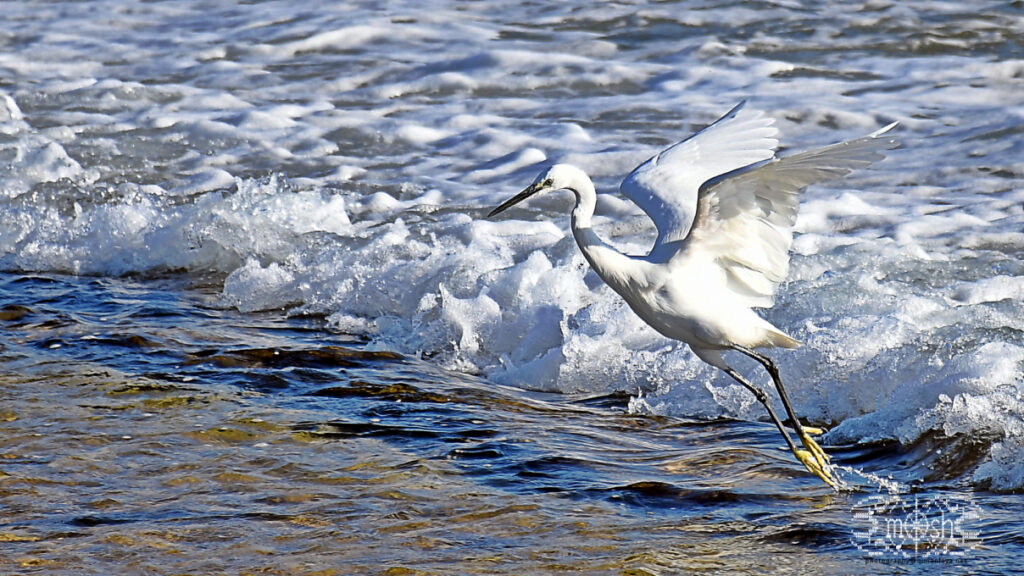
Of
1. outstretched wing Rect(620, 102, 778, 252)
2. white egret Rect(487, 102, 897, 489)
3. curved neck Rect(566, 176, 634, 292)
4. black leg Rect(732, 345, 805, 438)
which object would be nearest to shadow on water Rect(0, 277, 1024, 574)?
black leg Rect(732, 345, 805, 438)

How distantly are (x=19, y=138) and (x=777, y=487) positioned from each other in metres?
6.06

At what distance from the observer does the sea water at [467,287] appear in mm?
3482

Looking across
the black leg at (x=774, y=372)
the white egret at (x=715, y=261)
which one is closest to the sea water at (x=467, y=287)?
the black leg at (x=774, y=372)

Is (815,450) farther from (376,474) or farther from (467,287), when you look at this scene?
(467,287)

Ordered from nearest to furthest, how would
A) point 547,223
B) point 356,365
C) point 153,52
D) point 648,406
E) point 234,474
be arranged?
1. point 234,474
2. point 648,406
3. point 356,365
4. point 547,223
5. point 153,52

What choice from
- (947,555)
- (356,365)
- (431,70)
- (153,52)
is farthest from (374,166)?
(947,555)

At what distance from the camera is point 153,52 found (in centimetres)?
998

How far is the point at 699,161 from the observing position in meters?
4.59

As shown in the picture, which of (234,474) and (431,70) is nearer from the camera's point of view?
(234,474)

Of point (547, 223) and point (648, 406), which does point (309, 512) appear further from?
point (547, 223)

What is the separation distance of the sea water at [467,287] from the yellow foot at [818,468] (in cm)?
7
